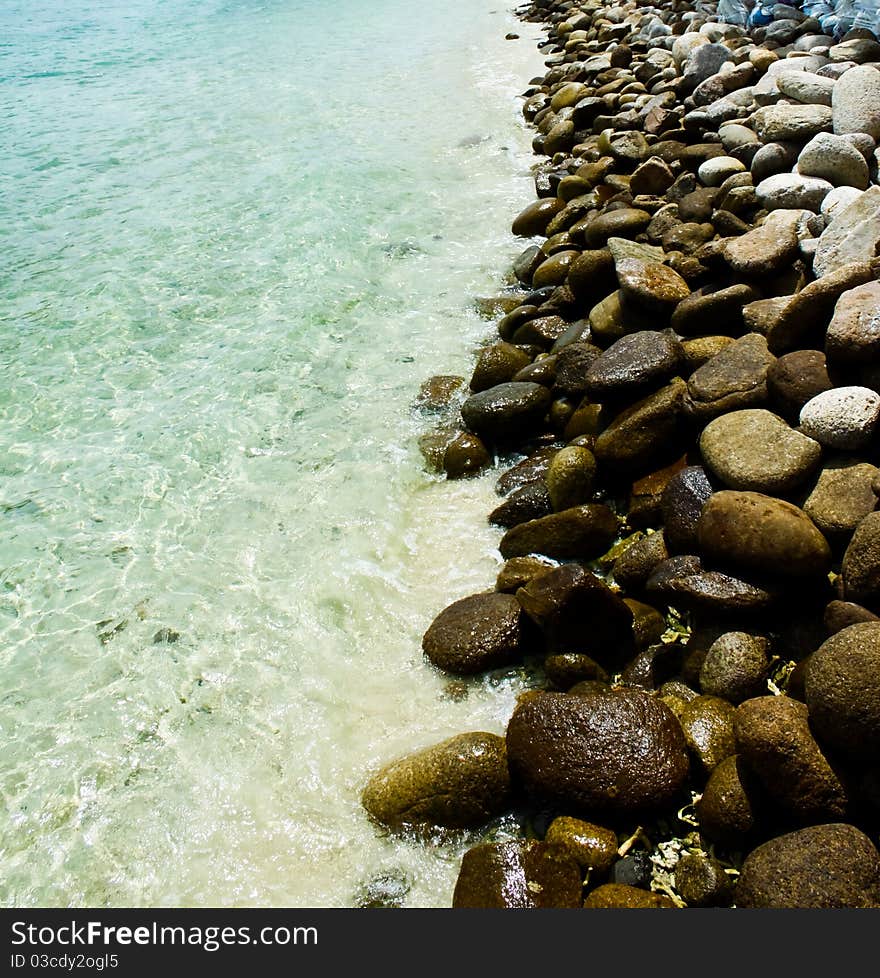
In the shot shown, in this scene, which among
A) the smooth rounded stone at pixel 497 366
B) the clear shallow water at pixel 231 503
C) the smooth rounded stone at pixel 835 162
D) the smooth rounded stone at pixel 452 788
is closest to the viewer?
the smooth rounded stone at pixel 452 788

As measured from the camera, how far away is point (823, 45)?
9000 mm

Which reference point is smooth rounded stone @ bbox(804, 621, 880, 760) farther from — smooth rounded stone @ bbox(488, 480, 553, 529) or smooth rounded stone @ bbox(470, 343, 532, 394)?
smooth rounded stone @ bbox(470, 343, 532, 394)

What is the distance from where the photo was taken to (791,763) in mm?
2994

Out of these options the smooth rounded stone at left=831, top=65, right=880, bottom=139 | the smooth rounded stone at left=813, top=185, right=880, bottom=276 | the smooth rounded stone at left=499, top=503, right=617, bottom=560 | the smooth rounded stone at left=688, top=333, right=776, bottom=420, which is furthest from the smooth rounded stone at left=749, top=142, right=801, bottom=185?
the smooth rounded stone at left=499, top=503, right=617, bottom=560

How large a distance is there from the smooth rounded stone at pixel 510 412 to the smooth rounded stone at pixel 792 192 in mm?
2714

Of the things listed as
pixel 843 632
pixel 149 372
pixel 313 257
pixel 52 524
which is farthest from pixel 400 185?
pixel 843 632

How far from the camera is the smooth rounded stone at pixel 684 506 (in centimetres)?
440

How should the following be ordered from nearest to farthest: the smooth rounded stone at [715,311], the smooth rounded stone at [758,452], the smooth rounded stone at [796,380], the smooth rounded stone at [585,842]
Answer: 1. the smooth rounded stone at [585,842]
2. the smooth rounded stone at [758,452]
3. the smooth rounded stone at [796,380]
4. the smooth rounded stone at [715,311]

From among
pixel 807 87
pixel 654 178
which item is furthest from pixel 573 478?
pixel 807 87

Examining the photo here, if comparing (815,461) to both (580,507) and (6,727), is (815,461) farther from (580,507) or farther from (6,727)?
(6,727)

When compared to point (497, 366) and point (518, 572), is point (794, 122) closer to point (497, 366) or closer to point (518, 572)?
point (497, 366)

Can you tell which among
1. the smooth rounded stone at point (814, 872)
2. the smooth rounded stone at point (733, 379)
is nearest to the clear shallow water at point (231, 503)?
the smooth rounded stone at point (814, 872)

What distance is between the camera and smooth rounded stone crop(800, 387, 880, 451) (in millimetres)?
4055

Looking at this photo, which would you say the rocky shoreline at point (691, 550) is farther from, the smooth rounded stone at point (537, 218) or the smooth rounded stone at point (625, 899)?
the smooth rounded stone at point (537, 218)
